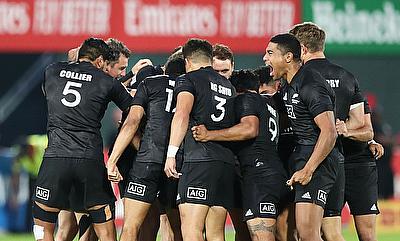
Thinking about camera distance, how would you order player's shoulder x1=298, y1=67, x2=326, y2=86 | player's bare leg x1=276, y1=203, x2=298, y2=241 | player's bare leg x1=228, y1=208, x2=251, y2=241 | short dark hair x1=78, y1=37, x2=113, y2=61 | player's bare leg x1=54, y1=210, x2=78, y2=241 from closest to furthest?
player's shoulder x1=298, y1=67, x2=326, y2=86 < short dark hair x1=78, y1=37, x2=113, y2=61 < player's bare leg x1=276, y1=203, x2=298, y2=241 < player's bare leg x1=228, y1=208, x2=251, y2=241 < player's bare leg x1=54, y1=210, x2=78, y2=241

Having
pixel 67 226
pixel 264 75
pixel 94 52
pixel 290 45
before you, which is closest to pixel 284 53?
pixel 290 45

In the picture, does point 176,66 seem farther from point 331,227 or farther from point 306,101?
point 331,227

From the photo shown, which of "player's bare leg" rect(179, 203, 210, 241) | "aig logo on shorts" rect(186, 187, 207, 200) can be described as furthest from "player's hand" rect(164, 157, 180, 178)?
"player's bare leg" rect(179, 203, 210, 241)

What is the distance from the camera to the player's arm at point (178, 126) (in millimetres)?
10227

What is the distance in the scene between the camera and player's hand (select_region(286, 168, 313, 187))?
10.0m

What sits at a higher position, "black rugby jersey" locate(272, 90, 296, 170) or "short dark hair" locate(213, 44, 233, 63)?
"short dark hair" locate(213, 44, 233, 63)

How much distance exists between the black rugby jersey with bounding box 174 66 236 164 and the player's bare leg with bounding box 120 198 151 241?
777 mm

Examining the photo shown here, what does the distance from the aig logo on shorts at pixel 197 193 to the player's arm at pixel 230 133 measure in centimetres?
47

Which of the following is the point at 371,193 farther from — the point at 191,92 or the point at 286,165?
the point at 191,92

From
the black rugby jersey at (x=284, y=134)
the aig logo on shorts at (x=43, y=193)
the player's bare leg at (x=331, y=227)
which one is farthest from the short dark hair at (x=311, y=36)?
the aig logo on shorts at (x=43, y=193)

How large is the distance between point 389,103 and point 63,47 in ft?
29.8

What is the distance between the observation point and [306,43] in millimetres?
10664

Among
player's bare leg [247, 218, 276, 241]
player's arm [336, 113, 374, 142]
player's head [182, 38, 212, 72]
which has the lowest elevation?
player's bare leg [247, 218, 276, 241]

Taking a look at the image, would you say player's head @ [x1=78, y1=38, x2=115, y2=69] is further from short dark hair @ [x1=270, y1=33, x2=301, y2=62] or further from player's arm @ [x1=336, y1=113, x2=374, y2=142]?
player's arm @ [x1=336, y1=113, x2=374, y2=142]
